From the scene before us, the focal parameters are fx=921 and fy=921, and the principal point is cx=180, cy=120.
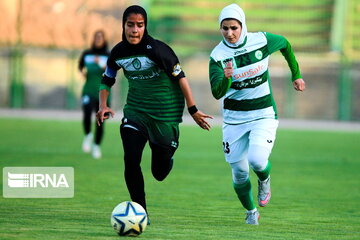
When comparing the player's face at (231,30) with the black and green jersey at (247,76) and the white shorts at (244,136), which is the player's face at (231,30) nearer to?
the black and green jersey at (247,76)

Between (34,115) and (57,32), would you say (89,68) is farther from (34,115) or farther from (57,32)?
(57,32)

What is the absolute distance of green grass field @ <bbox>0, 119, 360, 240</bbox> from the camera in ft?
27.9

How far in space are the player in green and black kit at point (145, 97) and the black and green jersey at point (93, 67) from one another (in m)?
8.13

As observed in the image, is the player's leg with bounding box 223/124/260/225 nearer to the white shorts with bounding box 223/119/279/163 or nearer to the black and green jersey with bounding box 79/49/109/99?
the white shorts with bounding box 223/119/279/163

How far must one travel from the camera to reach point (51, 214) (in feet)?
31.0

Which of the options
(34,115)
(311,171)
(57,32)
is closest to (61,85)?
(57,32)

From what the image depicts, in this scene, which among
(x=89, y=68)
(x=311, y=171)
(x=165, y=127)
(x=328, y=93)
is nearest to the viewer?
(x=165, y=127)

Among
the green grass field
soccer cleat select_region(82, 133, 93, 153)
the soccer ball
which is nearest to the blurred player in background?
the green grass field

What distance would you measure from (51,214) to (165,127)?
151 centimetres

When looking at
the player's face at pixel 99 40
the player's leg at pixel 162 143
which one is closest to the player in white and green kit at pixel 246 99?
the player's leg at pixel 162 143

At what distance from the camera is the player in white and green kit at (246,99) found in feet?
29.8

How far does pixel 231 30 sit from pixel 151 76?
909 millimetres

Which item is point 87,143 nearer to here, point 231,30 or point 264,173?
point 264,173

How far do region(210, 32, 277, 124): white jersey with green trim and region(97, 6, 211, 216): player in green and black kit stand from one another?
50 centimetres
